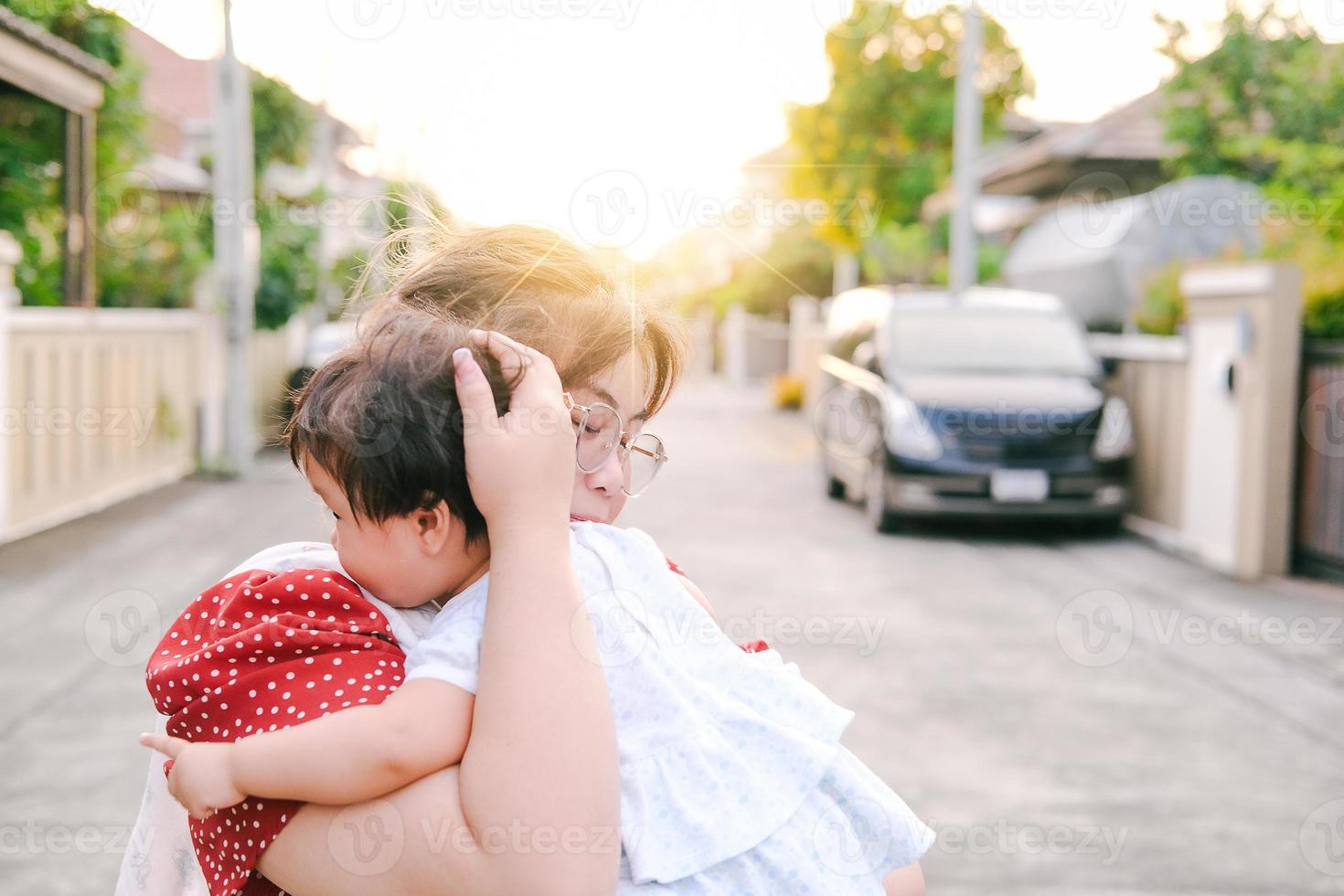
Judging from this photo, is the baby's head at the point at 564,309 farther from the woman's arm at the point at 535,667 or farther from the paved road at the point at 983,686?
the paved road at the point at 983,686

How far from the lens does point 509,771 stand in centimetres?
99

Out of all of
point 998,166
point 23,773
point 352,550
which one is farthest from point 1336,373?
point 998,166

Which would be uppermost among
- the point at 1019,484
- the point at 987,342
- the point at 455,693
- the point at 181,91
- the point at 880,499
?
the point at 181,91

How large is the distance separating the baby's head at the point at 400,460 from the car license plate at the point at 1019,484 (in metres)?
8.03

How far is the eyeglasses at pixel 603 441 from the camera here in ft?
3.91

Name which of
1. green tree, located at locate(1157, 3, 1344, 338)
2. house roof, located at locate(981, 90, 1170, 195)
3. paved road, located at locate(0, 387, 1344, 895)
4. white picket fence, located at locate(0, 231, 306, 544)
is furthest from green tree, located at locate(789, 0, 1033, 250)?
paved road, located at locate(0, 387, 1344, 895)

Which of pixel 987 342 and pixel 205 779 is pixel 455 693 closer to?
pixel 205 779

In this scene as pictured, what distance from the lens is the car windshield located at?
372 inches

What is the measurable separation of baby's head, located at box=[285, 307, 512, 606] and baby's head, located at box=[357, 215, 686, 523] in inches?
2.8

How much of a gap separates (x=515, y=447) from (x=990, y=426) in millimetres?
8158

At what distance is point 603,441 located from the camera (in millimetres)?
1223

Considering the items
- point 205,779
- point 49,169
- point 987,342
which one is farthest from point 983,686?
point 49,169

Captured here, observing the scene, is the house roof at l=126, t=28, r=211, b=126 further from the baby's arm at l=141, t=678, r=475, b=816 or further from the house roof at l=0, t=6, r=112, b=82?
the baby's arm at l=141, t=678, r=475, b=816

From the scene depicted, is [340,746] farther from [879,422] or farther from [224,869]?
[879,422]
